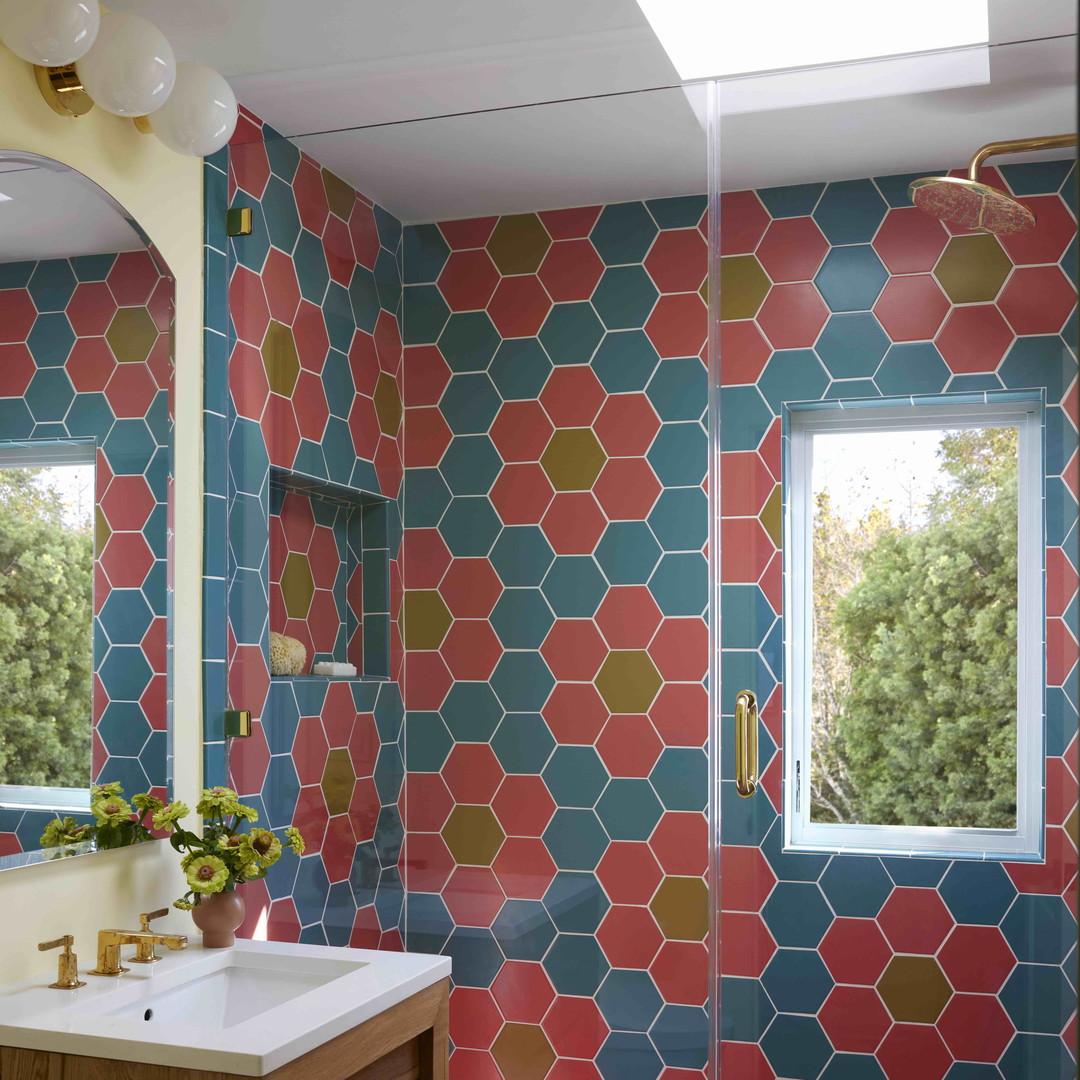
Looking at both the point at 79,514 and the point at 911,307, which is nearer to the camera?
the point at 79,514

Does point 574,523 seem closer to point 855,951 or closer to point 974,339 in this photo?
point 974,339

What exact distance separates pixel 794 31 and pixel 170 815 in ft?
6.67

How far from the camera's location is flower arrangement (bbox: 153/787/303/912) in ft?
7.16

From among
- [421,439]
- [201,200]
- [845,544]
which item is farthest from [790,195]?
[201,200]

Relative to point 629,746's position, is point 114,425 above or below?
above

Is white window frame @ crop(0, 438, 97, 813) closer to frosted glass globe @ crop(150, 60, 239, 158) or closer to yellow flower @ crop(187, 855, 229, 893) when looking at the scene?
yellow flower @ crop(187, 855, 229, 893)

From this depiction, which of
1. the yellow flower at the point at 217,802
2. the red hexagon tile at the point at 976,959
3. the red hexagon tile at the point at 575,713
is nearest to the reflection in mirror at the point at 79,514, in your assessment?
the yellow flower at the point at 217,802

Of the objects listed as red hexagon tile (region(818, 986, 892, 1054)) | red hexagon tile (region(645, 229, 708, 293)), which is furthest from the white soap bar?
red hexagon tile (region(818, 986, 892, 1054))

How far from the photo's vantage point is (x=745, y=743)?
2.25 metres

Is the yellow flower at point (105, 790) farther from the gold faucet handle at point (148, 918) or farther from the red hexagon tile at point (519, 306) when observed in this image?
the red hexagon tile at point (519, 306)

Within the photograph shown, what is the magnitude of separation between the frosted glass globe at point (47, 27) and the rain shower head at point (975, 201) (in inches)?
58.0

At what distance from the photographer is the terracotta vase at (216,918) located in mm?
2232

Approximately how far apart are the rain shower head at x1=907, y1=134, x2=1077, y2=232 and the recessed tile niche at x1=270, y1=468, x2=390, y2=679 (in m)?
1.26

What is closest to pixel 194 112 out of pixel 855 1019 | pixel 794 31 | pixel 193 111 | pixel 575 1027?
pixel 193 111
